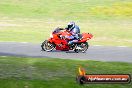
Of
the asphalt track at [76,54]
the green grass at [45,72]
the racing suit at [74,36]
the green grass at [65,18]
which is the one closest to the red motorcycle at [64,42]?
the racing suit at [74,36]

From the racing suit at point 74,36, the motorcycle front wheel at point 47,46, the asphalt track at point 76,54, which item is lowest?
the asphalt track at point 76,54

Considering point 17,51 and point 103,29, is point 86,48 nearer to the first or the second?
point 17,51

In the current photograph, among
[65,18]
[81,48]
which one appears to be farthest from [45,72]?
[65,18]

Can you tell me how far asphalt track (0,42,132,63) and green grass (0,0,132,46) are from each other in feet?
15.3

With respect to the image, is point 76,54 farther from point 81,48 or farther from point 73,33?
point 73,33

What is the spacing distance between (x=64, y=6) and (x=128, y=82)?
43.5 m

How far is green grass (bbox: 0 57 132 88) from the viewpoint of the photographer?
11.3m

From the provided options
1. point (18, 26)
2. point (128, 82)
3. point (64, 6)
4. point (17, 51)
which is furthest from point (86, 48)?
point (64, 6)

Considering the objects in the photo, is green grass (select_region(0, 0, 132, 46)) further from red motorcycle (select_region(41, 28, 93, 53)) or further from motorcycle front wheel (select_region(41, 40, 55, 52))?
motorcycle front wheel (select_region(41, 40, 55, 52))

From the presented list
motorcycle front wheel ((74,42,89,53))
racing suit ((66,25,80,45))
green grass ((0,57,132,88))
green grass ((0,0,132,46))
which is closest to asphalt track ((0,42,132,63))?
motorcycle front wheel ((74,42,89,53))

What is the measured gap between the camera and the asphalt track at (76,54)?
871 inches

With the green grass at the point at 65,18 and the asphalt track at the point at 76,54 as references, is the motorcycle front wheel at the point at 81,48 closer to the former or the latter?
the asphalt track at the point at 76,54

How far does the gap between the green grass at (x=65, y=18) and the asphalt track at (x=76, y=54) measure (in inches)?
184

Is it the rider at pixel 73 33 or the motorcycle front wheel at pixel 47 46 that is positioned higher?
the rider at pixel 73 33
